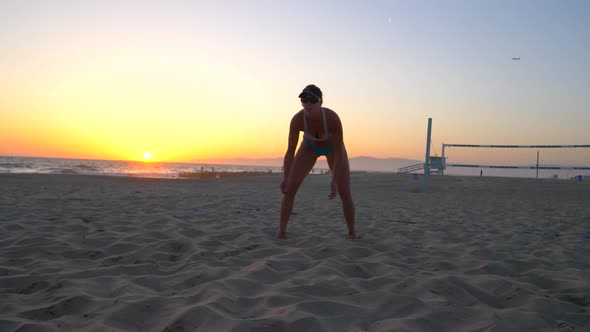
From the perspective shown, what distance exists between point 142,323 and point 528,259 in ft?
9.69

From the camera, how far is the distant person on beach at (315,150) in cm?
352

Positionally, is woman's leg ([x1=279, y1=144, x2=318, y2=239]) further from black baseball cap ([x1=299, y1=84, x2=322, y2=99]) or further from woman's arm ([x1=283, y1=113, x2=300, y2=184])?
black baseball cap ([x1=299, y1=84, x2=322, y2=99])


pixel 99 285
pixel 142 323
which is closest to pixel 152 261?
pixel 99 285

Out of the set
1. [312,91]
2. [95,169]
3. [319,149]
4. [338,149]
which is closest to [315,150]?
[319,149]

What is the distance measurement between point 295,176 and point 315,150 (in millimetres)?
337

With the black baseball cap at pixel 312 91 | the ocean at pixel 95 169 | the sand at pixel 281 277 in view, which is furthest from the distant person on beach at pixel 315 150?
the ocean at pixel 95 169

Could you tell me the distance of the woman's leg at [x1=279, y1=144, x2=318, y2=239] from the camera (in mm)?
3652

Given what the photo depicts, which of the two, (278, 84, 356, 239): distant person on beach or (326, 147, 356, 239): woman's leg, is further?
(326, 147, 356, 239): woman's leg

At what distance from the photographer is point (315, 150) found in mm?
3699

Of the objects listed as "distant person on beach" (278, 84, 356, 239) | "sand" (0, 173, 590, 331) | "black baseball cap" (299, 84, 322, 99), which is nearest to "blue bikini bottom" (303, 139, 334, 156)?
"distant person on beach" (278, 84, 356, 239)

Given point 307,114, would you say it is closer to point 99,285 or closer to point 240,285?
point 240,285

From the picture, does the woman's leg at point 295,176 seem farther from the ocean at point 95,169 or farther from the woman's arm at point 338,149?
the ocean at point 95,169

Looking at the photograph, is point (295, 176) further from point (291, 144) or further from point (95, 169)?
point (95, 169)

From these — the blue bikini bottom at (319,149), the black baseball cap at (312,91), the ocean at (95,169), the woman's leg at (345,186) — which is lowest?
the ocean at (95,169)
